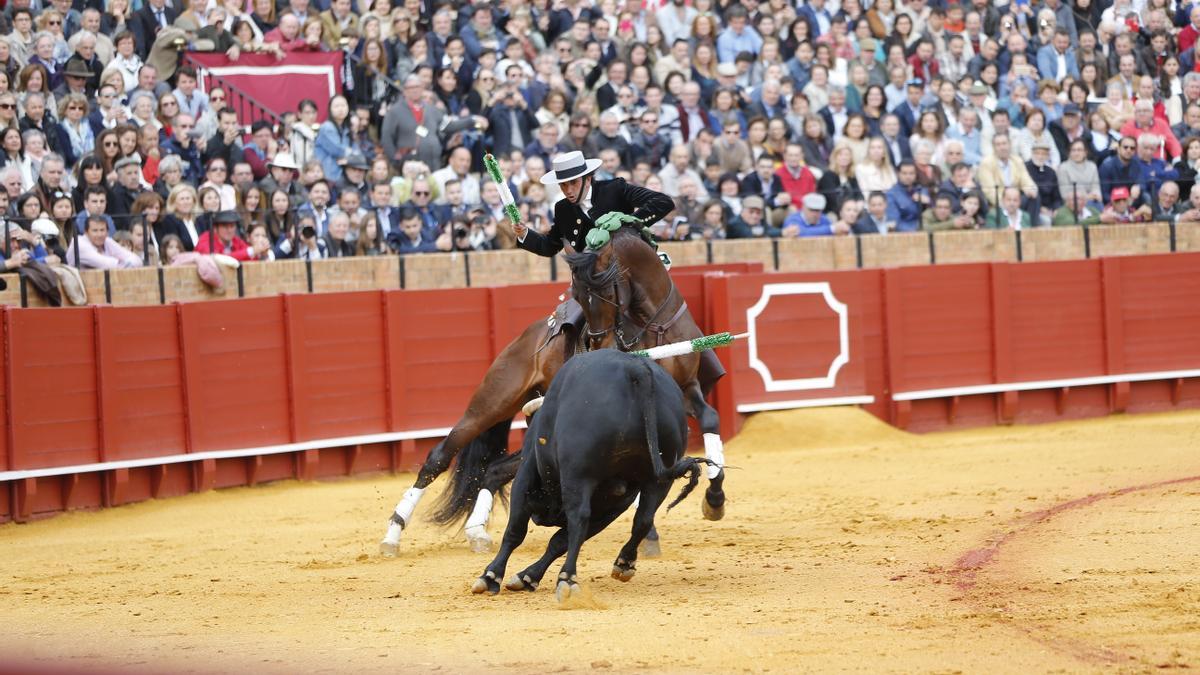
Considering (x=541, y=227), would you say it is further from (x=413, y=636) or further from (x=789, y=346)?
(x=413, y=636)

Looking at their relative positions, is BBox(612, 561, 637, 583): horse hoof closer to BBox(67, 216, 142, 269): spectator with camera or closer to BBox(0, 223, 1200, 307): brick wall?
BBox(0, 223, 1200, 307): brick wall

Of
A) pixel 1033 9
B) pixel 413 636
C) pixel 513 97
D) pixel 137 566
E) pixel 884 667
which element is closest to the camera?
pixel 884 667

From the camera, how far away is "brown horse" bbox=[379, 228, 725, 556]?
867 cm

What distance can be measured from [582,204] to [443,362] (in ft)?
16.3

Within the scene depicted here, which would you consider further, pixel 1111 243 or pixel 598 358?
pixel 1111 243

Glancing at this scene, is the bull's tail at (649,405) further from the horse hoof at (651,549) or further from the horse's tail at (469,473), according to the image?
the horse's tail at (469,473)

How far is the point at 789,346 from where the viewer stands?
1521 cm

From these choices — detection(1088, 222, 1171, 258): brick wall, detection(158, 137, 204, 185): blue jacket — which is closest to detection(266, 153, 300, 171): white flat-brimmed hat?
detection(158, 137, 204, 185): blue jacket

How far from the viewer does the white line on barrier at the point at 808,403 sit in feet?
49.3

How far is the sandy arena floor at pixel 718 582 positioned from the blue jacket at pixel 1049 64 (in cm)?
752

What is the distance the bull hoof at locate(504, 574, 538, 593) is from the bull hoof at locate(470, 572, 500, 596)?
0.20 ft

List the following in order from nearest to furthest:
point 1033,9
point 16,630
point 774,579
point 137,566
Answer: point 16,630 → point 774,579 → point 137,566 → point 1033,9

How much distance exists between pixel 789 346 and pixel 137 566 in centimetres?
732

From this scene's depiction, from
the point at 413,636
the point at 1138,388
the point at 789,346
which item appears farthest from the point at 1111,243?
the point at 413,636
